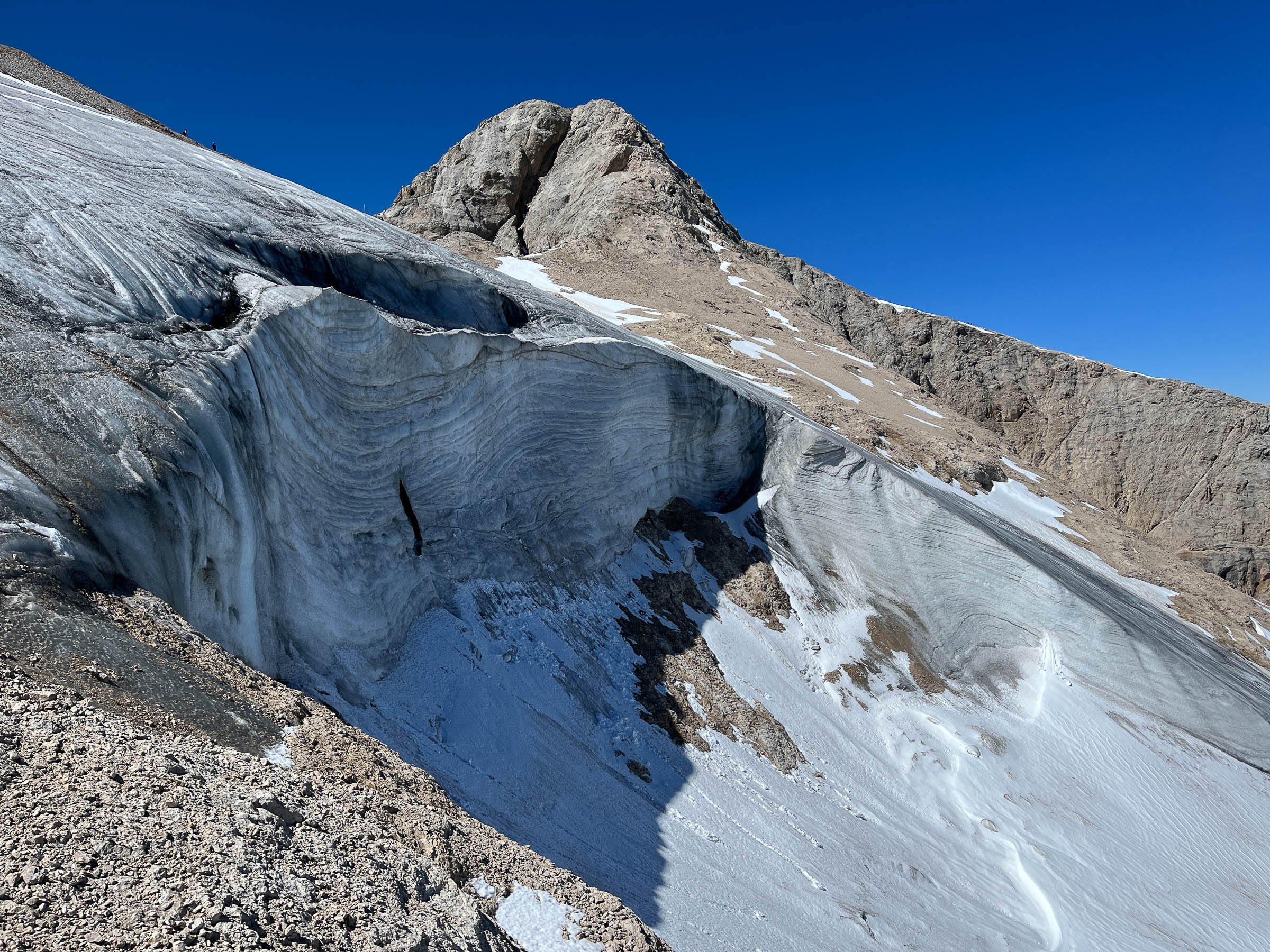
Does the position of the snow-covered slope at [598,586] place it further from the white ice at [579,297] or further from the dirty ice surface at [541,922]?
the white ice at [579,297]

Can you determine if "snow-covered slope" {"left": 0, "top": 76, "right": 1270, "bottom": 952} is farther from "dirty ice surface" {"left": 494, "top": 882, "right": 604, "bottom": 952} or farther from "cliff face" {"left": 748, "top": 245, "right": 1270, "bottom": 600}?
"cliff face" {"left": 748, "top": 245, "right": 1270, "bottom": 600}

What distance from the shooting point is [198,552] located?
5715mm

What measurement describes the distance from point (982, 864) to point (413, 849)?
8.89 metres

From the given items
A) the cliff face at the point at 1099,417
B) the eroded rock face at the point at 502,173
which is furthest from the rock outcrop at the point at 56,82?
the cliff face at the point at 1099,417

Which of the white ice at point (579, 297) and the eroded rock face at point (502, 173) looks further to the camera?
the eroded rock face at point (502, 173)

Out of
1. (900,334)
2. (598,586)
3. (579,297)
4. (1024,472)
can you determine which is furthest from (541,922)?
(900,334)

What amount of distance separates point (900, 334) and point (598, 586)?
3780 centimetres

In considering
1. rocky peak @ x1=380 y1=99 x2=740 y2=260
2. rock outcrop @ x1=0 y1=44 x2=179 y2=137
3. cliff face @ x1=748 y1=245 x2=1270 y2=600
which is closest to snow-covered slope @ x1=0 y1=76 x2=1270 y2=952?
rock outcrop @ x1=0 y1=44 x2=179 y2=137

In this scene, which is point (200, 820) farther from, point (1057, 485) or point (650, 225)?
point (650, 225)

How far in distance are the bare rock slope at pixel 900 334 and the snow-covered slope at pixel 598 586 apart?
885 inches

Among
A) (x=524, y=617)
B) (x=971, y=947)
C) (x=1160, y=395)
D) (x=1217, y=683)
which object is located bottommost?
(x=971, y=947)

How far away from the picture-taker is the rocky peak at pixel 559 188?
129 ft

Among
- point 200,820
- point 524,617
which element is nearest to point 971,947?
point 524,617

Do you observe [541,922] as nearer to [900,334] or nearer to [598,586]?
[598,586]
